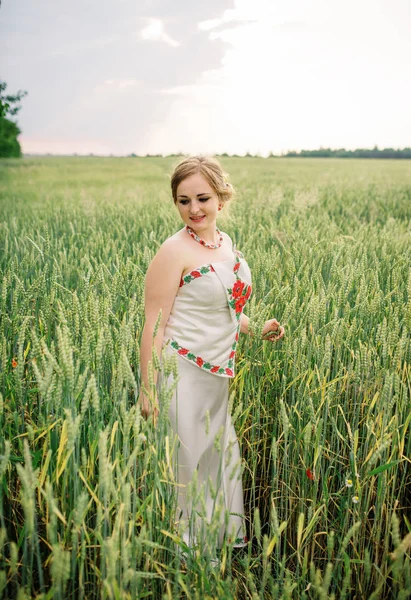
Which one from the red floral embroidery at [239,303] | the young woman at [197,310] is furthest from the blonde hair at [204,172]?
the red floral embroidery at [239,303]

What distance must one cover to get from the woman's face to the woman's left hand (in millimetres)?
387

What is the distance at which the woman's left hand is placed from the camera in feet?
5.22

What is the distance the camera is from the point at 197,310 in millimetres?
1409

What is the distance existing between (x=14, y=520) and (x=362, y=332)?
3.92 feet

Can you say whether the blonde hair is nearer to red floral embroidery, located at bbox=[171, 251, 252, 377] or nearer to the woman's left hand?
red floral embroidery, located at bbox=[171, 251, 252, 377]

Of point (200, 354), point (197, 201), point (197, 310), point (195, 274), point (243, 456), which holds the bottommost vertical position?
point (243, 456)

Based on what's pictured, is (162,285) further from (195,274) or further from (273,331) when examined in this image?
(273,331)

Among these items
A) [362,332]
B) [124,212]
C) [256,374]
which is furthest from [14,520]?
[124,212]

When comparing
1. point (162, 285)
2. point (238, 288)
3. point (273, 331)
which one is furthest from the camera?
point (273, 331)

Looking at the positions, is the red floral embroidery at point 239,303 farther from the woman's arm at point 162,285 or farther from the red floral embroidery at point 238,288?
the woman's arm at point 162,285

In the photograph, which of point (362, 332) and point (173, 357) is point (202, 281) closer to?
point (173, 357)

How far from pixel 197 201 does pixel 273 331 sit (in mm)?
488

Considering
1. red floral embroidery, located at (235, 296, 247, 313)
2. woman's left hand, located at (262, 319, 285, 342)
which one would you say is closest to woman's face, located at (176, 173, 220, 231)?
red floral embroidery, located at (235, 296, 247, 313)

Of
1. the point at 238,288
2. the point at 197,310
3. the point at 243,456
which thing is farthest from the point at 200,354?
the point at 243,456
